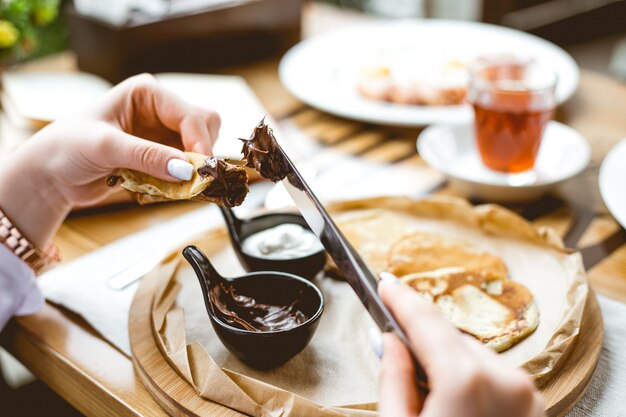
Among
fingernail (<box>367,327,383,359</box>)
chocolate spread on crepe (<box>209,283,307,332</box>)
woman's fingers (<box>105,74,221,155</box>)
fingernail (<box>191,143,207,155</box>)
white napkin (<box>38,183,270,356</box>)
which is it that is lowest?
white napkin (<box>38,183,270,356</box>)

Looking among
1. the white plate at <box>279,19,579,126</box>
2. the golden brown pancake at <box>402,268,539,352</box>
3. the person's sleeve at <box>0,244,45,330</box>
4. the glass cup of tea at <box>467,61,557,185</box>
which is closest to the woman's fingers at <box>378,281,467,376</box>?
the golden brown pancake at <box>402,268,539,352</box>

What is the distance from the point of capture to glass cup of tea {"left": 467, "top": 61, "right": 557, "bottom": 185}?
1479 millimetres

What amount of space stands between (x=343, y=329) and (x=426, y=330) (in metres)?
0.43

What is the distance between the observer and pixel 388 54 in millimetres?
2158

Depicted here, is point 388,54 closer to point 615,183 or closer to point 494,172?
point 494,172

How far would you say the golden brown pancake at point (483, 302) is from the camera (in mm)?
1022

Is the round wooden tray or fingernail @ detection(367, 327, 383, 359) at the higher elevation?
fingernail @ detection(367, 327, 383, 359)

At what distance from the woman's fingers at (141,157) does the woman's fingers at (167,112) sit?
0.37ft

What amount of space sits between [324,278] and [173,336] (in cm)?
31

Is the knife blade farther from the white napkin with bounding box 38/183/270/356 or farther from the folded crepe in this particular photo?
the white napkin with bounding box 38/183/270/356

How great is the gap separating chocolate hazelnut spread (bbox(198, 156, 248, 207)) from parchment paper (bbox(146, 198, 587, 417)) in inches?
8.9

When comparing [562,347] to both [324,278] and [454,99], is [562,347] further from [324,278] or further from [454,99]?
[454,99]

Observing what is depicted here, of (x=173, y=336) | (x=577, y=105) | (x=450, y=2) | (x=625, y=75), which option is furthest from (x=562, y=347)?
(x=625, y=75)

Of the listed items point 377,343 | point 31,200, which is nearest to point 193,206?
point 31,200
